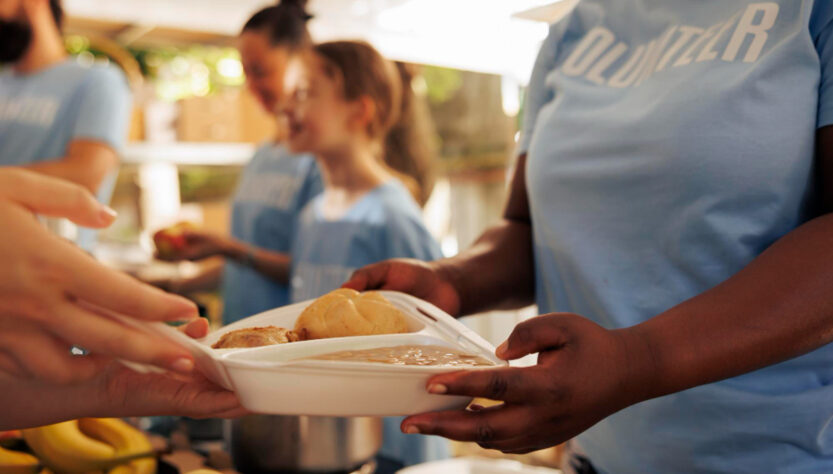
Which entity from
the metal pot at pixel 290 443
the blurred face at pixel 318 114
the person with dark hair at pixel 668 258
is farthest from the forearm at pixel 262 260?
the person with dark hair at pixel 668 258

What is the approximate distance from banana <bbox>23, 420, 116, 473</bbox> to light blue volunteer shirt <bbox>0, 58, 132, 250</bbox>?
51.4 inches

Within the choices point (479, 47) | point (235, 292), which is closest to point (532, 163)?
point (235, 292)

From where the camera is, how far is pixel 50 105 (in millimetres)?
2207

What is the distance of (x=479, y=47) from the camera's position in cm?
326

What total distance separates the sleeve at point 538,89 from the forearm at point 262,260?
135 centimetres

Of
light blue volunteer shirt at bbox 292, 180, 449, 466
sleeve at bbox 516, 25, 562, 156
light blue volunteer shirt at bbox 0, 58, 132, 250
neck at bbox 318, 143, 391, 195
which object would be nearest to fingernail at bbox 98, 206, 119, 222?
sleeve at bbox 516, 25, 562, 156

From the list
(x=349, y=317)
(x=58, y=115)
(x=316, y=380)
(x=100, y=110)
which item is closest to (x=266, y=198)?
(x=100, y=110)

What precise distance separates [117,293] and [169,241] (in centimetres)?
213

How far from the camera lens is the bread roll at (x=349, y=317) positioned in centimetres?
79

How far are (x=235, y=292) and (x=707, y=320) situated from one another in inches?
81.6

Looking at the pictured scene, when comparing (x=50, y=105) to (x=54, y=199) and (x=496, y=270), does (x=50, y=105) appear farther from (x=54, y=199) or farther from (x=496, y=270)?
(x=54, y=199)

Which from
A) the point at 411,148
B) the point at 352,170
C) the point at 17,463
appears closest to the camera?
the point at 17,463

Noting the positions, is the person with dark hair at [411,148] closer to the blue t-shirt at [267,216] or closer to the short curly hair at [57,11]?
the blue t-shirt at [267,216]

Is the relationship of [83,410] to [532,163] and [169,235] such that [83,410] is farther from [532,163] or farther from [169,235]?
[169,235]
